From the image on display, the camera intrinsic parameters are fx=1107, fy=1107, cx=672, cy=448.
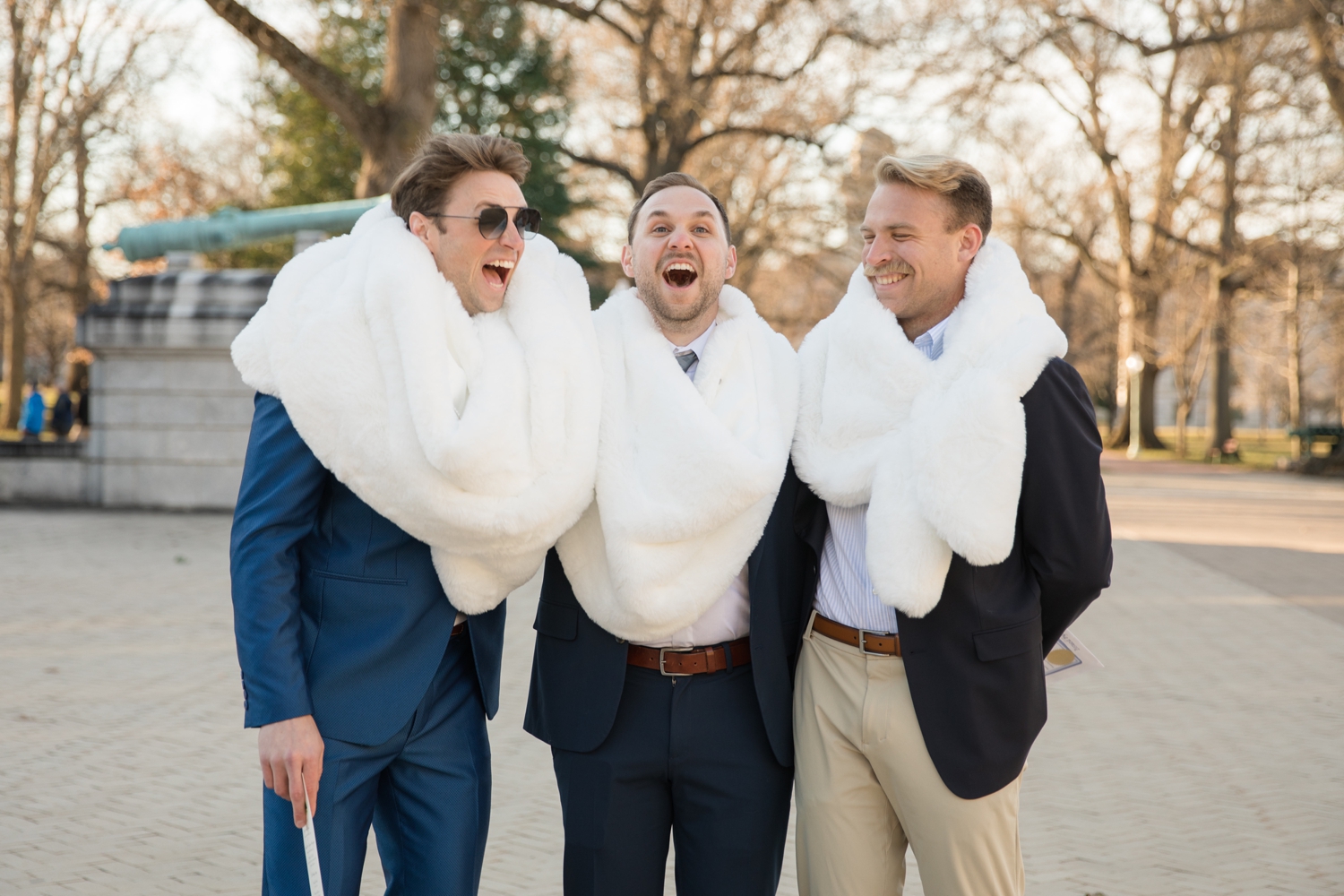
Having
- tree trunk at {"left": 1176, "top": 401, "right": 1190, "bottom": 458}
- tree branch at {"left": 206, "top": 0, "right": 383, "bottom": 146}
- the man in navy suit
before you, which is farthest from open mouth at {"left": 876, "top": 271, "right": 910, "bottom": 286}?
tree trunk at {"left": 1176, "top": 401, "right": 1190, "bottom": 458}

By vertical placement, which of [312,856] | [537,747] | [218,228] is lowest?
[537,747]

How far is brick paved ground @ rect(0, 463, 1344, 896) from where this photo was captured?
165 inches

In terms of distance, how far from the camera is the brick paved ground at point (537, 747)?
420cm

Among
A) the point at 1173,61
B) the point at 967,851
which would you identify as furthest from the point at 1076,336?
the point at 967,851

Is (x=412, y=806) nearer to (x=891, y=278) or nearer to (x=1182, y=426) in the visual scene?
(x=891, y=278)

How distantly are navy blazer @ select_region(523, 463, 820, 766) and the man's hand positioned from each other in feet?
2.02

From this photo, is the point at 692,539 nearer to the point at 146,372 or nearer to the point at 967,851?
the point at 967,851

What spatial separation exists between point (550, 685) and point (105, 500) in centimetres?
1296

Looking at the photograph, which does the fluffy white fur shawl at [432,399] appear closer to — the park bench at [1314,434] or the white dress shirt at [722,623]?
Result: the white dress shirt at [722,623]

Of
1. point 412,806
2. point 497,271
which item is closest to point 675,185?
point 497,271

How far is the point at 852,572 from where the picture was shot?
113 inches

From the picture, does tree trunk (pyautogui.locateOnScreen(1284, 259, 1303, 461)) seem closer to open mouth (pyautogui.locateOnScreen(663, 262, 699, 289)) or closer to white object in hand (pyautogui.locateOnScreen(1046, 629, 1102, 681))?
white object in hand (pyautogui.locateOnScreen(1046, 629, 1102, 681))

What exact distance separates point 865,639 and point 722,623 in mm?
384

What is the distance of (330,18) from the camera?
68.8 ft
